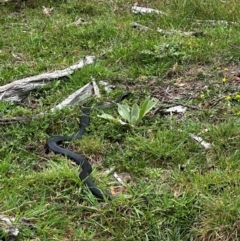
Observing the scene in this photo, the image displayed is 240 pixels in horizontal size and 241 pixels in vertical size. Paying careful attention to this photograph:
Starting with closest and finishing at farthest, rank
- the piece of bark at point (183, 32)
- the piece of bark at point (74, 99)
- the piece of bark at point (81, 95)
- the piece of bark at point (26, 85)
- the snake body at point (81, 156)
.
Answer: the snake body at point (81, 156) → the piece of bark at point (74, 99) → the piece of bark at point (81, 95) → the piece of bark at point (26, 85) → the piece of bark at point (183, 32)

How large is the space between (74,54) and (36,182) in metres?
2.70

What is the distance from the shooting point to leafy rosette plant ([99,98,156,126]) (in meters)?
4.12

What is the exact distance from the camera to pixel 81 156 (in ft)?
12.2

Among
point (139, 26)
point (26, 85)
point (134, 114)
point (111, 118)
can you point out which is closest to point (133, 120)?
point (134, 114)

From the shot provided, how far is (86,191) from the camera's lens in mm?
3283

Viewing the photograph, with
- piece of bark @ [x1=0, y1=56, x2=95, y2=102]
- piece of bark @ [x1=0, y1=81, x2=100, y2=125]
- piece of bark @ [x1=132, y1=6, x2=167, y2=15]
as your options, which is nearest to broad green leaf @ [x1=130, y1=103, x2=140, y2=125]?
piece of bark @ [x1=0, y1=81, x2=100, y2=125]

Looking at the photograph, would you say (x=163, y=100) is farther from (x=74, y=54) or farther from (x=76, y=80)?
(x=74, y=54)

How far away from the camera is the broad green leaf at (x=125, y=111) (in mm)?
4133

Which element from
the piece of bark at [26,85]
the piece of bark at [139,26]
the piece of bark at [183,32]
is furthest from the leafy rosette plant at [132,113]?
the piece of bark at [139,26]

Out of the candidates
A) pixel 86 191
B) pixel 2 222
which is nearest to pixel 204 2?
pixel 86 191

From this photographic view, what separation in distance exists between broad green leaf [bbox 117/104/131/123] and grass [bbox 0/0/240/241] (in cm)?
11

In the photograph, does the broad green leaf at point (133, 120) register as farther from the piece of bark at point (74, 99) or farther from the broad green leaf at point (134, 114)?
the piece of bark at point (74, 99)

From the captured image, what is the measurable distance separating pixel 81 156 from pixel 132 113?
0.68m

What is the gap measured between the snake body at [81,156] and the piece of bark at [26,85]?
2.38ft
